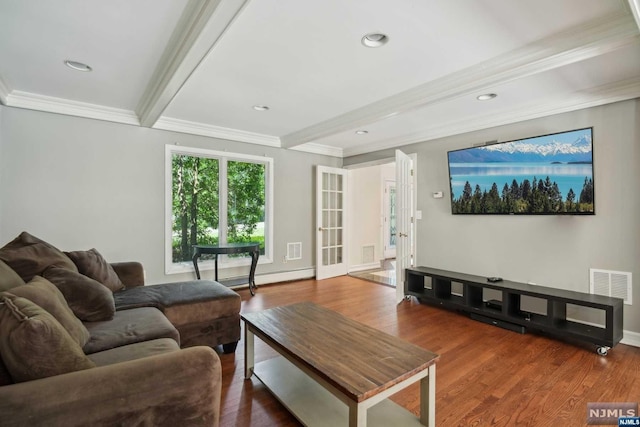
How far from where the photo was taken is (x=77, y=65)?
2697 mm

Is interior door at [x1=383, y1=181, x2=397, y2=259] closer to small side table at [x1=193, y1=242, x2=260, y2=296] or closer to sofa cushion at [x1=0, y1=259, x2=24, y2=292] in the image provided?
small side table at [x1=193, y1=242, x2=260, y2=296]

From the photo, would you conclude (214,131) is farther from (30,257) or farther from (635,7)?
(635,7)

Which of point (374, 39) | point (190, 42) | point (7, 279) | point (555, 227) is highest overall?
point (374, 39)

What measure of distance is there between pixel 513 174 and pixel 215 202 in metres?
3.99

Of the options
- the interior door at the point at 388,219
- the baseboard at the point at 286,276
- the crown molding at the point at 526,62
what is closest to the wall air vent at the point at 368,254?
the interior door at the point at 388,219

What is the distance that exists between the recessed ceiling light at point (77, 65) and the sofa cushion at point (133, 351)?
7.87 ft

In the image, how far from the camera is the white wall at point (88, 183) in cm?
340

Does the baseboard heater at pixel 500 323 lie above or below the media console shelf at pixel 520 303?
below

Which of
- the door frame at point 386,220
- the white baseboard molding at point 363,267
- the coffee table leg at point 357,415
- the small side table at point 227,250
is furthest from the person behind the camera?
the door frame at point 386,220

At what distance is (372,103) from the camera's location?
140 inches

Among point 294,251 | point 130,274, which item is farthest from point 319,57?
point 294,251

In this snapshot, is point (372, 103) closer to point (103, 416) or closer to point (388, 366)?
point (388, 366)

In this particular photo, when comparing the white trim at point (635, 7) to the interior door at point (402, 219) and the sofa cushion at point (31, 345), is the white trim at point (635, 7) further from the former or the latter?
the sofa cushion at point (31, 345)

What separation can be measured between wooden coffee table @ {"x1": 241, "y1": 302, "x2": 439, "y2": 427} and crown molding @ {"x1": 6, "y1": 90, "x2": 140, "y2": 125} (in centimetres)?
320
